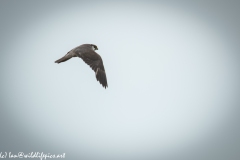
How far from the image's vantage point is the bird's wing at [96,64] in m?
9.07

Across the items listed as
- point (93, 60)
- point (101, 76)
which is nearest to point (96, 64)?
point (93, 60)

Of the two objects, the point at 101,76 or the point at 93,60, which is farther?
the point at 93,60

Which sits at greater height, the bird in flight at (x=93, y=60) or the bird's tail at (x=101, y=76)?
the bird in flight at (x=93, y=60)

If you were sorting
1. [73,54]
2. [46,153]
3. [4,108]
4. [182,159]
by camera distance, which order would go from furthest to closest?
[4,108] < [46,153] < [182,159] < [73,54]

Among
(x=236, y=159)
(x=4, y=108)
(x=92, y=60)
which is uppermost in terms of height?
(x=4, y=108)

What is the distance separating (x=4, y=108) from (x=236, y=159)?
13899 centimetres

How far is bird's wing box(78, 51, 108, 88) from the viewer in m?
9.07

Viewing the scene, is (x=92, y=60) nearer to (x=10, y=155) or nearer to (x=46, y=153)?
(x=10, y=155)

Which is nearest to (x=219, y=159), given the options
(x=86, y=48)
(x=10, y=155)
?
(x=10, y=155)

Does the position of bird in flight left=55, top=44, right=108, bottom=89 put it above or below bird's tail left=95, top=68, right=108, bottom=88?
above

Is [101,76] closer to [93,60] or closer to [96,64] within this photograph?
[96,64]

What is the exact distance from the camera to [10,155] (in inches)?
2869

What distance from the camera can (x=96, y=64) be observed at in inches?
368

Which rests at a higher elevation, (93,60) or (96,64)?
(93,60)
